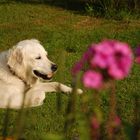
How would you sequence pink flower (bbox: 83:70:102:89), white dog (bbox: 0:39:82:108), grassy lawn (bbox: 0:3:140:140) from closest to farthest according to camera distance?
pink flower (bbox: 83:70:102:89) → white dog (bbox: 0:39:82:108) → grassy lawn (bbox: 0:3:140:140)

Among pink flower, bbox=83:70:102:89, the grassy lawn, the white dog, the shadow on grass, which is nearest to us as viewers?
pink flower, bbox=83:70:102:89

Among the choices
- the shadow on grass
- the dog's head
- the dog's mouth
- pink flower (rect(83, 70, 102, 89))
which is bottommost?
the shadow on grass

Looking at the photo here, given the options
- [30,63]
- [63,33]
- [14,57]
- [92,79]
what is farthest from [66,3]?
[92,79]

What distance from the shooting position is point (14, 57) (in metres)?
6.70

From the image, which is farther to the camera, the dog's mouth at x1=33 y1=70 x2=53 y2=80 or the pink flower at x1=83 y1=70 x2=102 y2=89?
the dog's mouth at x1=33 y1=70 x2=53 y2=80

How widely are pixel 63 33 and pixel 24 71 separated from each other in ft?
14.7

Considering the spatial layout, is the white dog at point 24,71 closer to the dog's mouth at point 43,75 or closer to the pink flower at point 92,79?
the dog's mouth at point 43,75

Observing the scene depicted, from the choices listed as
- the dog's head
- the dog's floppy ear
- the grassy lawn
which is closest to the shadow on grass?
the grassy lawn

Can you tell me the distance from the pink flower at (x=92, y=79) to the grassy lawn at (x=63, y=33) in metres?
4.59

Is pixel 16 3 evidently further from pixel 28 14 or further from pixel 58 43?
pixel 58 43

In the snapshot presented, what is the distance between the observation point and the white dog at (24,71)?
6676mm

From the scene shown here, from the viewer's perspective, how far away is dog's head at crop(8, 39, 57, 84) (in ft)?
22.2

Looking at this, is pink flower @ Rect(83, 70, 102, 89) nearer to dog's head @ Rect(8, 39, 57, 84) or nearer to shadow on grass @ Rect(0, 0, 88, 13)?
dog's head @ Rect(8, 39, 57, 84)

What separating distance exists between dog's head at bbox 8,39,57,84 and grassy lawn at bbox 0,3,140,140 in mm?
313
